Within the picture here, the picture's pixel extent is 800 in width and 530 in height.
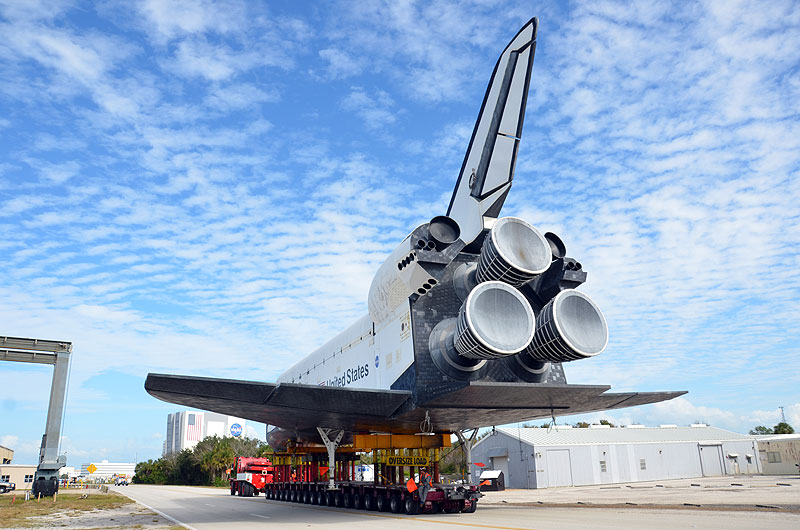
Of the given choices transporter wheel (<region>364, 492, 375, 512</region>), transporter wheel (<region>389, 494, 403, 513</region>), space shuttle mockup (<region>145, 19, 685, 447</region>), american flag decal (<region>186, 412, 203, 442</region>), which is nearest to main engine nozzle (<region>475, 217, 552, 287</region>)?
space shuttle mockup (<region>145, 19, 685, 447</region>)

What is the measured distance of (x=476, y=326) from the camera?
9391 millimetres

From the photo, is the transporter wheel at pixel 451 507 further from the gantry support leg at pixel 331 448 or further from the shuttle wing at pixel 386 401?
the gantry support leg at pixel 331 448

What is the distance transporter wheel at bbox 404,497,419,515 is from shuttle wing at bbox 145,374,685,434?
159 centimetres

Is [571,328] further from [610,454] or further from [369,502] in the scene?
[610,454]

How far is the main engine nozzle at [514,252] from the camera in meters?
9.84

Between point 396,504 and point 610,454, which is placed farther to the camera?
point 610,454

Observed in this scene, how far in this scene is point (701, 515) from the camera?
10.8 metres

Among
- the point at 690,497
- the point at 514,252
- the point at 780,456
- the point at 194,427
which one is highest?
the point at 194,427

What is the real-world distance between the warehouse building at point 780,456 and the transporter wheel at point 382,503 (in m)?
27.7

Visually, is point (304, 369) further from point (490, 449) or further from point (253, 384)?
point (490, 449)

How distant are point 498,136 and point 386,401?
18.5 ft

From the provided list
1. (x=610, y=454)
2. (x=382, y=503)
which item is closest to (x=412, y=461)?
(x=382, y=503)

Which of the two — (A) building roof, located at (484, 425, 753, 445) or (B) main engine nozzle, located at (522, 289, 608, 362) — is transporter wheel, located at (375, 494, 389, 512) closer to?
(B) main engine nozzle, located at (522, 289, 608, 362)

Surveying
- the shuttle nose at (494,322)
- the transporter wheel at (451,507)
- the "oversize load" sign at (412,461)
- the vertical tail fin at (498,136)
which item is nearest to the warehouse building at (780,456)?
the transporter wheel at (451,507)
